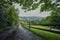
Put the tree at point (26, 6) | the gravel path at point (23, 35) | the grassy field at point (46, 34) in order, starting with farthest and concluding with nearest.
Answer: the gravel path at point (23, 35) < the grassy field at point (46, 34) < the tree at point (26, 6)

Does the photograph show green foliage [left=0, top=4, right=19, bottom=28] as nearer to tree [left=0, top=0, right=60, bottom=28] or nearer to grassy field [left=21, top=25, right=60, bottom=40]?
tree [left=0, top=0, right=60, bottom=28]

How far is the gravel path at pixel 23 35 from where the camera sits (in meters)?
2.74

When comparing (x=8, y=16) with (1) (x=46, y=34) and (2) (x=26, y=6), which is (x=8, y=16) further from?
(1) (x=46, y=34)

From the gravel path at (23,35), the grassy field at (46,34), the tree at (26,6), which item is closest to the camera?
the tree at (26,6)

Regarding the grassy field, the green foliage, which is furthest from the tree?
the grassy field

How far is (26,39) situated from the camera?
2729mm

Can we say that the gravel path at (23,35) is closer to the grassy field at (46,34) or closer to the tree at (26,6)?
the grassy field at (46,34)

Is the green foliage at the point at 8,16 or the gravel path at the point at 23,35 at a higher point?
the green foliage at the point at 8,16

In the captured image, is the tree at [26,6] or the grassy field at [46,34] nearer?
the tree at [26,6]

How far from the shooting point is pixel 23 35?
2781 millimetres

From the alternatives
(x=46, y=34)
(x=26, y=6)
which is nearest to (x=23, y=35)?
(x=46, y=34)

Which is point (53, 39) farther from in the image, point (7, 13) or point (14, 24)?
point (7, 13)

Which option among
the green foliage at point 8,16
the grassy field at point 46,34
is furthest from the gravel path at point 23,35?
the green foliage at point 8,16

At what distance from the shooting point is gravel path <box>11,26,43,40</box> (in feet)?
8.99
